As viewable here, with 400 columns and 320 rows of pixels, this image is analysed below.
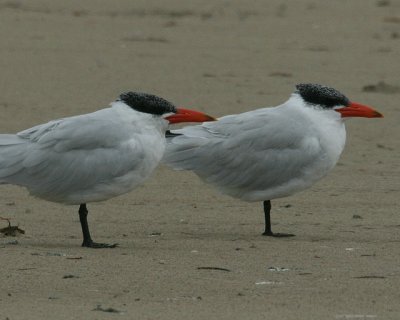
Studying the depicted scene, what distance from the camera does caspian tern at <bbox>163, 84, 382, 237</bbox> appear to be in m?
7.95

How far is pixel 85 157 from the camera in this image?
24.0 feet

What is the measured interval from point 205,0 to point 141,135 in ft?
39.7

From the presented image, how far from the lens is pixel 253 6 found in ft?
61.3

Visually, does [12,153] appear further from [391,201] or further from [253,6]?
[253,6]

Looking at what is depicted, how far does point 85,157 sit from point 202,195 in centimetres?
185

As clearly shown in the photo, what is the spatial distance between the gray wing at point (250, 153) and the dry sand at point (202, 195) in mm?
287

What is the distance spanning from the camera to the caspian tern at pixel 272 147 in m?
7.95

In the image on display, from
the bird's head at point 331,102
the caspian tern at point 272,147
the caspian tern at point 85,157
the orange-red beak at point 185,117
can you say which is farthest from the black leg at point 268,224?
the caspian tern at point 85,157

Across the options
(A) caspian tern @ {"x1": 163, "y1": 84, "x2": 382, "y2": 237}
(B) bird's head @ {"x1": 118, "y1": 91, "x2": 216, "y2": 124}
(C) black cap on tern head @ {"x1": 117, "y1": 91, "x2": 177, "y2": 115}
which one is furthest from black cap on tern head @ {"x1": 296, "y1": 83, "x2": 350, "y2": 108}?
(C) black cap on tern head @ {"x1": 117, "y1": 91, "x2": 177, "y2": 115}

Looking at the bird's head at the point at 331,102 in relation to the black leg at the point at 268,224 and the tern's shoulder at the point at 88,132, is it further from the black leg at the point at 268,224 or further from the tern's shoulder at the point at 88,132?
the tern's shoulder at the point at 88,132

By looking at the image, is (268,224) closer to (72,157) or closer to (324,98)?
(324,98)

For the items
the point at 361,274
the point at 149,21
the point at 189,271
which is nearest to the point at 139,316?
the point at 189,271

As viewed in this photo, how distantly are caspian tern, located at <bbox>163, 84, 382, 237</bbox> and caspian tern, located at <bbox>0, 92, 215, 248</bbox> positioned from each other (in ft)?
2.62

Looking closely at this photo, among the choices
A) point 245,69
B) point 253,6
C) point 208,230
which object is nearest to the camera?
point 208,230
